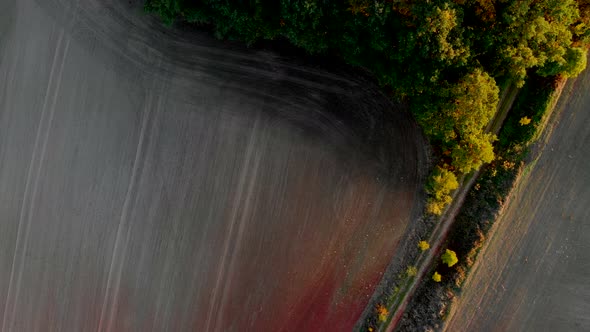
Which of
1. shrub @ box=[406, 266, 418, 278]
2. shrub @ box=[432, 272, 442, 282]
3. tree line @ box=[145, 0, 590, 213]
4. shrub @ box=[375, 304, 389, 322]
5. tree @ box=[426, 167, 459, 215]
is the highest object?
tree line @ box=[145, 0, 590, 213]

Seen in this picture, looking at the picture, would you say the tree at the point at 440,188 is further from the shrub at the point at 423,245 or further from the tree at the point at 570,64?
the tree at the point at 570,64

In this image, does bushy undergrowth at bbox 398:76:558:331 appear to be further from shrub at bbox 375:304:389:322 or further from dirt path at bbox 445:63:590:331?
shrub at bbox 375:304:389:322

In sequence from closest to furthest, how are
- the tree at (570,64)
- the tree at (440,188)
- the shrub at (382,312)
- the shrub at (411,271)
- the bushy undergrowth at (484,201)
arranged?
the tree at (570,64)
the tree at (440,188)
the bushy undergrowth at (484,201)
the shrub at (411,271)
the shrub at (382,312)

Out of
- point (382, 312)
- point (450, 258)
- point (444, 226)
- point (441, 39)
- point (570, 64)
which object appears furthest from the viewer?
point (382, 312)

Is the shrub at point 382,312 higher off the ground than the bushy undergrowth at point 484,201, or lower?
lower

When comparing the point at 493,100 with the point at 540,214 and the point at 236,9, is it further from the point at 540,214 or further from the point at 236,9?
the point at 236,9

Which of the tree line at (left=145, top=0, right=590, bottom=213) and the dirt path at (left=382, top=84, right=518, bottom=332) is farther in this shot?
the dirt path at (left=382, top=84, right=518, bottom=332)

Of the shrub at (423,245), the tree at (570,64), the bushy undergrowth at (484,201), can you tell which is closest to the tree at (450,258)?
the bushy undergrowth at (484,201)

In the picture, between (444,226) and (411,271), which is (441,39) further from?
(411,271)

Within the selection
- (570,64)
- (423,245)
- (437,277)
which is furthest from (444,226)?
(570,64)

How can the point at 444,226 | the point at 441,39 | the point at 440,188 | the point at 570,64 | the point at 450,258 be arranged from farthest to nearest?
the point at 444,226
the point at 450,258
the point at 440,188
the point at 570,64
the point at 441,39

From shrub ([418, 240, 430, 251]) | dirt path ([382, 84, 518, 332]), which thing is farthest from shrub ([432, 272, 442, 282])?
shrub ([418, 240, 430, 251])
